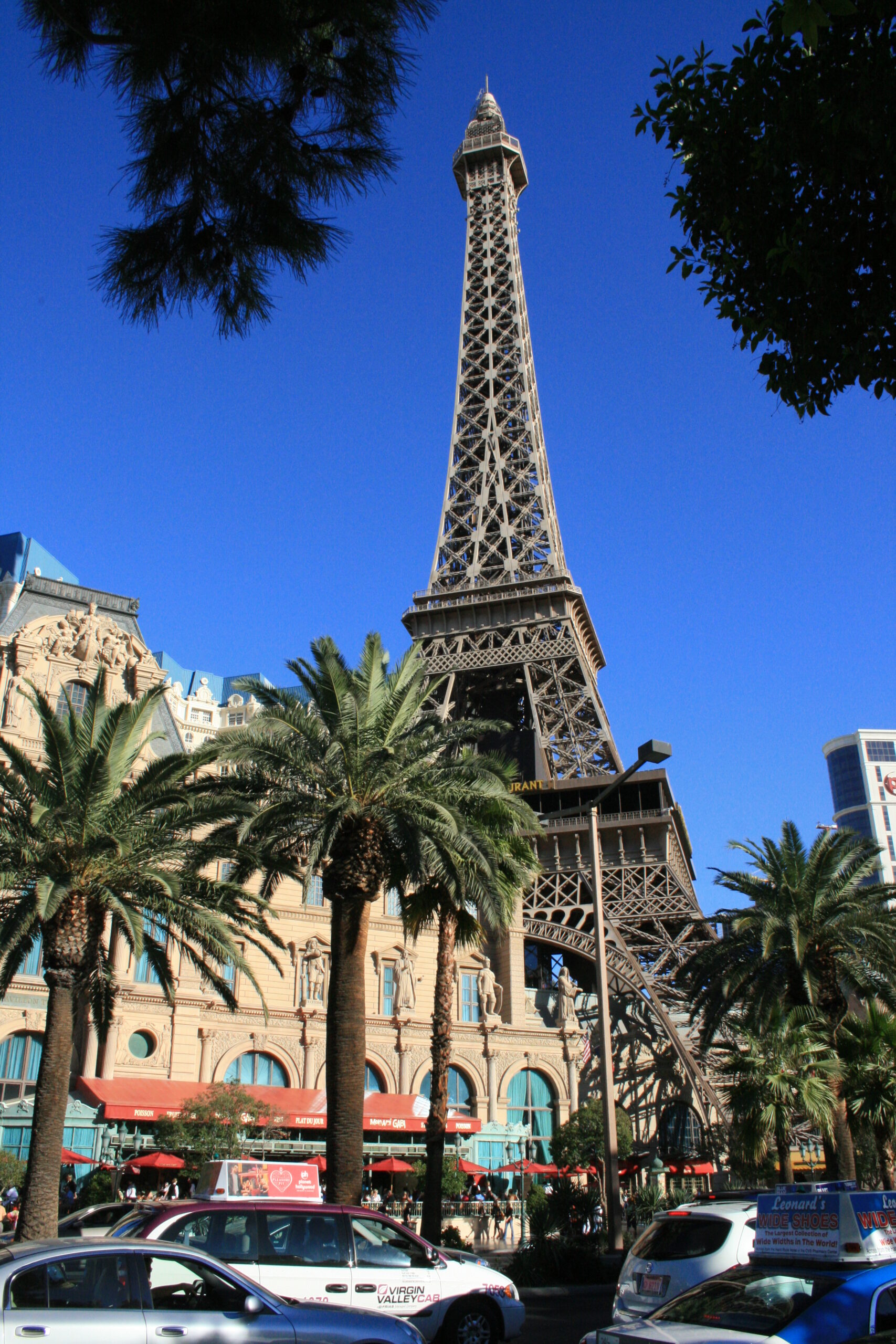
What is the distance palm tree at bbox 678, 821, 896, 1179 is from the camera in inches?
1006

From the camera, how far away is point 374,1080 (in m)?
40.6

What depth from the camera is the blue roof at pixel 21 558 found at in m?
113

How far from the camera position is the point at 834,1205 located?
Answer: 8711mm

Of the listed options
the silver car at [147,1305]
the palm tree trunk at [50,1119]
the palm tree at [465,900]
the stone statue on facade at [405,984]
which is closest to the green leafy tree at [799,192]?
the silver car at [147,1305]

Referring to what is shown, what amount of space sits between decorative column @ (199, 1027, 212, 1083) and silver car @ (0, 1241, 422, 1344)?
97.6 feet

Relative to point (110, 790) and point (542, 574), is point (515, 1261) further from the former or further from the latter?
point (542, 574)

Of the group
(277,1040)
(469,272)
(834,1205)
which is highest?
(469,272)

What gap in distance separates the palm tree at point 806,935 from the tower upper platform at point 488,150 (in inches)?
2926

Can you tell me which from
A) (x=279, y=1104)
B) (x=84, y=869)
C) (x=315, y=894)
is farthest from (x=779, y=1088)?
(x=315, y=894)

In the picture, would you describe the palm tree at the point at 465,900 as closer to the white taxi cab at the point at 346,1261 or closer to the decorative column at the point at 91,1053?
the white taxi cab at the point at 346,1261

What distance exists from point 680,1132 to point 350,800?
127 ft

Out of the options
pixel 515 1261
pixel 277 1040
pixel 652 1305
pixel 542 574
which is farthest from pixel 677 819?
pixel 652 1305

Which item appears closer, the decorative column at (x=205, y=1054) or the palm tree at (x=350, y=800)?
the palm tree at (x=350, y=800)

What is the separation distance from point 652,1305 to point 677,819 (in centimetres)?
5167
